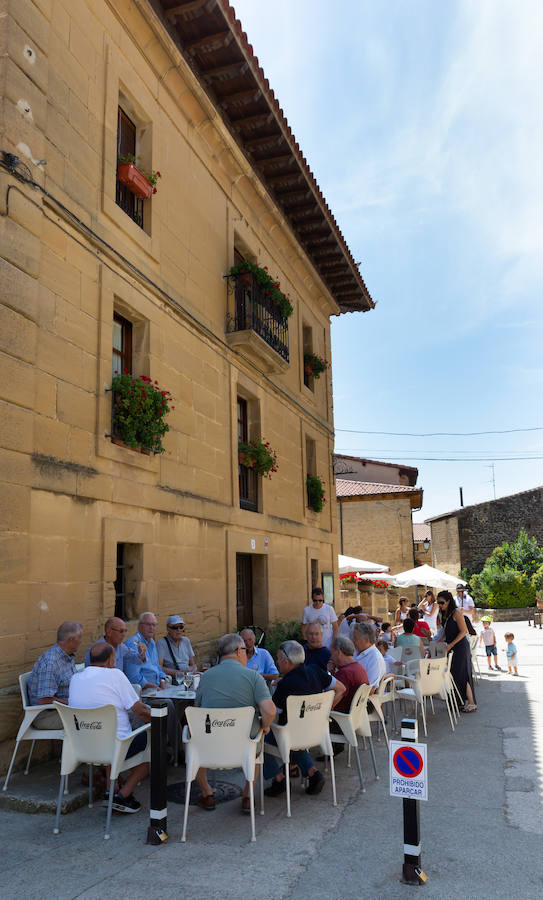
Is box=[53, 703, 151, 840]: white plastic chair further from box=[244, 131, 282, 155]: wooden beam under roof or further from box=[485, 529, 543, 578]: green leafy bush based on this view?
box=[485, 529, 543, 578]: green leafy bush

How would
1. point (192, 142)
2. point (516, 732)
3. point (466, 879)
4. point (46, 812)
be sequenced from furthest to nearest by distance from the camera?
point (192, 142), point (516, 732), point (46, 812), point (466, 879)

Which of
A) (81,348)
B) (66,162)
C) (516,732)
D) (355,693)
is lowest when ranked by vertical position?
(516,732)

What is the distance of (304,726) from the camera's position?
5.06 m

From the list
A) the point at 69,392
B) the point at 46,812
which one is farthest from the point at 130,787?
the point at 69,392

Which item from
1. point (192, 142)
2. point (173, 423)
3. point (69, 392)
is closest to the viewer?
point (69, 392)

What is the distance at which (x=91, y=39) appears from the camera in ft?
24.8

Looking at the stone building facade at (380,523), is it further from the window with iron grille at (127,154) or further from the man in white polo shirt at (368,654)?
the man in white polo shirt at (368,654)

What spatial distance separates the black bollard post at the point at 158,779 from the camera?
423 centimetres

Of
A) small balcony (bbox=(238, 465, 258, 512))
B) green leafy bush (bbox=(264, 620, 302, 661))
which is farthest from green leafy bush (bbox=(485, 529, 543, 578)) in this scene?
small balcony (bbox=(238, 465, 258, 512))

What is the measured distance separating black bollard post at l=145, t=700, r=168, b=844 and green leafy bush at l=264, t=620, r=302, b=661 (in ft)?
22.5

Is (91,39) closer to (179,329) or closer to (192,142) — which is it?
(192,142)

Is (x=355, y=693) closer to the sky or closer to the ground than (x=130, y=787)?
closer to the sky

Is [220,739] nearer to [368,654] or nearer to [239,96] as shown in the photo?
[368,654]

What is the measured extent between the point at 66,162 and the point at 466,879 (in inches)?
271
